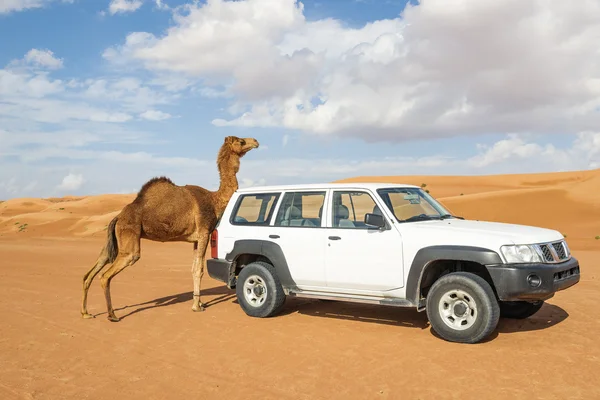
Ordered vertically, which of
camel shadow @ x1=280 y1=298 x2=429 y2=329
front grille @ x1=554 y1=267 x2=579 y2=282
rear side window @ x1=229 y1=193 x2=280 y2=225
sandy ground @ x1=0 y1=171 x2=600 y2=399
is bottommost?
sandy ground @ x1=0 y1=171 x2=600 y2=399

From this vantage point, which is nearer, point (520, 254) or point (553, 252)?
point (520, 254)

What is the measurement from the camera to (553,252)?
24.4 ft

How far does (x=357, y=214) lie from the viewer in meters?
9.22

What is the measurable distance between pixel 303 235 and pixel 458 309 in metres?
2.71

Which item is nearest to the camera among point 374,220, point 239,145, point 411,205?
point 374,220

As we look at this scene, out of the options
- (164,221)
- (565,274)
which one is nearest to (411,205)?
(565,274)

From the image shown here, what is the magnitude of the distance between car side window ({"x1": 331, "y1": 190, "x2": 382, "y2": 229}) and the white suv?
16mm

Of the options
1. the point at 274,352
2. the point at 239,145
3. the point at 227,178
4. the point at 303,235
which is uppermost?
the point at 239,145

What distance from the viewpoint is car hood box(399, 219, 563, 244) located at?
7.22 m

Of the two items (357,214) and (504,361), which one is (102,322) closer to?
(357,214)

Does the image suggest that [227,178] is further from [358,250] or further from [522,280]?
[522,280]

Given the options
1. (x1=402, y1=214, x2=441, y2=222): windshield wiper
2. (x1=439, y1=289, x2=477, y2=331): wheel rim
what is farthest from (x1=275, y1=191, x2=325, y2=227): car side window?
(x1=439, y1=289, x2=477, y2=331): wheel rim

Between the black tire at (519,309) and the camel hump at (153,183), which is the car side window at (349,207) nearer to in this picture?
the black tire at (519,309)

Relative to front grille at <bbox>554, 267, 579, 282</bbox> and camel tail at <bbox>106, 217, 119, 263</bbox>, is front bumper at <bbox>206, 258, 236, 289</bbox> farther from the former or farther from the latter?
front grille at <bbox>554, 267, 579, 282</bbox>
